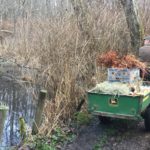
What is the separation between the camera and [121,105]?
685 cm

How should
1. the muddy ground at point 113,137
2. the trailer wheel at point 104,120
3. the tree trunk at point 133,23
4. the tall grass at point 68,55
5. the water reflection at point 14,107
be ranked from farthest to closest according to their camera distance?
the tree trunk at point 133,23
the tall grass at point 68,55
the water reflection at point 14,107
the trailer wheel at point 104,120
the muddy ground at point 113,137

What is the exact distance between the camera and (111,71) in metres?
7.38

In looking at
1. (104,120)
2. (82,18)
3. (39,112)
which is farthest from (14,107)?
(104,120)

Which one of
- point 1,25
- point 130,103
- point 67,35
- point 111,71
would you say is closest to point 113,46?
point 67,35

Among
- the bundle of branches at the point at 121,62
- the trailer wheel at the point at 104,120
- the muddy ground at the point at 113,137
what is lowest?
the muddy ground at the point at 113,137

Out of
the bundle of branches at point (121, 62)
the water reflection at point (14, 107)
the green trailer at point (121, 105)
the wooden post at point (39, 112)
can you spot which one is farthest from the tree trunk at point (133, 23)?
the wooden post at point (39, 112)

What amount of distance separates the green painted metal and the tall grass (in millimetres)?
1088

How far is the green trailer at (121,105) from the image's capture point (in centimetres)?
674

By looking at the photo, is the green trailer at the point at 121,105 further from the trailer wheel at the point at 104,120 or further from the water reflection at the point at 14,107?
the water reflection at the point at 14,107

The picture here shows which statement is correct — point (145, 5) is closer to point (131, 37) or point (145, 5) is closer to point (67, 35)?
point (131, 37)

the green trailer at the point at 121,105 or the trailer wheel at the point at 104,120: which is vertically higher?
the green trailer at the point at 121,105

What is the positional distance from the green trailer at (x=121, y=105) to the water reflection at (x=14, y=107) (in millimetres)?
1698

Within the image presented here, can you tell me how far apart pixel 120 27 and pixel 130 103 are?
365 cm

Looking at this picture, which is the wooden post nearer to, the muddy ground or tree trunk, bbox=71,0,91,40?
the muddy ground
